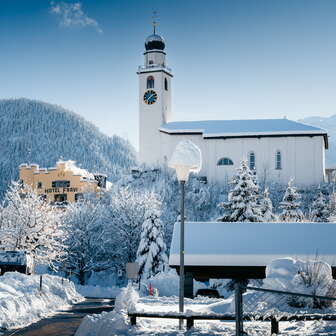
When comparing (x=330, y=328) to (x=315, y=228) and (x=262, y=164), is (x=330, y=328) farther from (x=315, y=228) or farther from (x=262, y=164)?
(x=262, y=164)

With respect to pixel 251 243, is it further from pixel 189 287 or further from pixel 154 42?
pixel 154 42

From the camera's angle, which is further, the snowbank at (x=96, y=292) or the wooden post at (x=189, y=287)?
the snowbank at (x=96, y=292)

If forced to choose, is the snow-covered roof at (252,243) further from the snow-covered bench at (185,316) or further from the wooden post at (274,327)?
the wooden post at (274,327)

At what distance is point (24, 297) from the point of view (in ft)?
58.2

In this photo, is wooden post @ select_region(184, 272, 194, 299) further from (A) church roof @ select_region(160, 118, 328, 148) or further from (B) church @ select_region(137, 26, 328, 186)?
(A) church roof @ select_region(160, 118, 328, 148)

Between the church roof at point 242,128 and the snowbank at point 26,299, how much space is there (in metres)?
41.1

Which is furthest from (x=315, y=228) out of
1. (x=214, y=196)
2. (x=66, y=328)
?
(x=214, y=196)

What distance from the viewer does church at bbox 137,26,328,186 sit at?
6300cm

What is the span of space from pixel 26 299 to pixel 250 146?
48942mm

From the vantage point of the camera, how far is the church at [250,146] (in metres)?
63.0

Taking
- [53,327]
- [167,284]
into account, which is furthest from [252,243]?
[167,284]

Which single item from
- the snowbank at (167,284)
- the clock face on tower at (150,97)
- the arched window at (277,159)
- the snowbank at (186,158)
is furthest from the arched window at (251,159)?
the snowbank at (186,158)

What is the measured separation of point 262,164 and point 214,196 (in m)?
7.45

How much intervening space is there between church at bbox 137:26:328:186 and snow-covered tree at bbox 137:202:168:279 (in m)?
19.4
